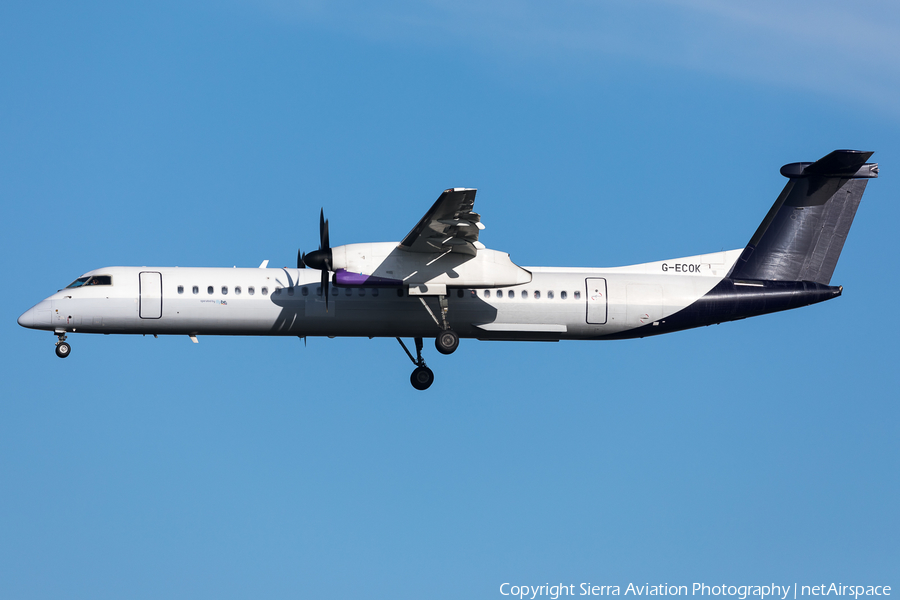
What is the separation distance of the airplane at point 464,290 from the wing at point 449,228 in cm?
5

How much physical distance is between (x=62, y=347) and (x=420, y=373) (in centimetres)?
923

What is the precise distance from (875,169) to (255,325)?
1718 centimetres

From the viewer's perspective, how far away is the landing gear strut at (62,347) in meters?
25.3

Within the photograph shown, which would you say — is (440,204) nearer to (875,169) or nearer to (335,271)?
(335,271)

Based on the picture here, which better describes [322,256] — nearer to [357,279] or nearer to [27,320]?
[357,279]


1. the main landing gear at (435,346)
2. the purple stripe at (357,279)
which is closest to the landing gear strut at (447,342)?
the main landing gear at (435,346)

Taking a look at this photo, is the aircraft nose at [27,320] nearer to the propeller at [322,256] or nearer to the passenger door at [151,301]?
the passenger door at [151,301]

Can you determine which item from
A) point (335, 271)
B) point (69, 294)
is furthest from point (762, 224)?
point (69, 294)

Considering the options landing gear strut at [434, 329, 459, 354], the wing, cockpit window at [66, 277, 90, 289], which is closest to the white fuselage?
cockpit window at [66, 277, 90, 289]

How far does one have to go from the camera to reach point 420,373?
2695 centimetres

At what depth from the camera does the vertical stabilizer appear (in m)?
27.2

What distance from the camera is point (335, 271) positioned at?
78.7 feet

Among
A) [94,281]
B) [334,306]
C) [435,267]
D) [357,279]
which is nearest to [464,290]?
[435,267]

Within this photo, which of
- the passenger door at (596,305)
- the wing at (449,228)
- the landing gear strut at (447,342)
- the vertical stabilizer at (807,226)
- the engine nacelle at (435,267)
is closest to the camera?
the wing at (449,228)
